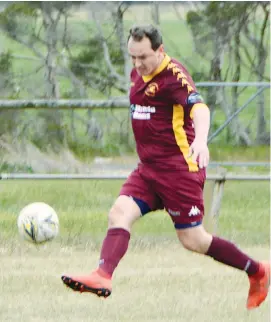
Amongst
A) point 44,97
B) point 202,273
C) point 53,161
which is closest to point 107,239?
point 202,273

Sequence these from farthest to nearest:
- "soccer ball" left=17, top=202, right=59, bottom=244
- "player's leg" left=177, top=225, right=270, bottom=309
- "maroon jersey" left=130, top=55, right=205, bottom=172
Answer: "soccer ball" left=17, top=202, right=59, bottom=244
"player's leg" left=177, top=225, right=270, bottom=309
"maroon jersey" left=130, top=55, right=205, bottom=172

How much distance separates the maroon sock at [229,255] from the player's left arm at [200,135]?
69 cm

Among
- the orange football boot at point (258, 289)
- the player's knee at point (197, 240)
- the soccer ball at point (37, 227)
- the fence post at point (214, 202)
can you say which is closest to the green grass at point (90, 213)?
the fence post at point (214, 202)

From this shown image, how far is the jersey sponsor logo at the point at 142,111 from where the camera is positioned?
293 inches

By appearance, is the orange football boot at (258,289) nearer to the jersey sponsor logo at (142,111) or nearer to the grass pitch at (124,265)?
the grass pitch at (124,265)

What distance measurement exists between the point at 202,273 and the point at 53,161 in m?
2.89

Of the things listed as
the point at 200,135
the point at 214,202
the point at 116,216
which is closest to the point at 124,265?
the point at 214,202

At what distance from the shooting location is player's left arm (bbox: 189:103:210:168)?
702 cm

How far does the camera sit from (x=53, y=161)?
37.7 ft

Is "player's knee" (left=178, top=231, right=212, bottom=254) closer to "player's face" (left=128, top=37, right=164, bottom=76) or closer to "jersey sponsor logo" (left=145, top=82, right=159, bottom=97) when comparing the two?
"jersey sponsor logo" (left=145, top=82, right=159, bottom=97)

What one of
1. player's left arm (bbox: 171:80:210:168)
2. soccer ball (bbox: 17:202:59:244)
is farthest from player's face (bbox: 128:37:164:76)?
soccer ball (bbox: 17:202:59:244)

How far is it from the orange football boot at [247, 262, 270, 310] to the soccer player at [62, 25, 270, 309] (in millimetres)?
425

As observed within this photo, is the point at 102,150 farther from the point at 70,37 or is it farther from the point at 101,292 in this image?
the point at 101,292

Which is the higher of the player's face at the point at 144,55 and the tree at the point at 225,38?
the player's face at the point at 144,55
